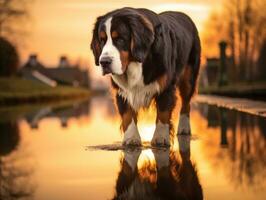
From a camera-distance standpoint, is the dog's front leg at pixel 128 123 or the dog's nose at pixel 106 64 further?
the dog's front leg at pixel 128 123

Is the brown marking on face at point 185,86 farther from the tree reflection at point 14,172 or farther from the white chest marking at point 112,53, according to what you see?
the white chest marking at point 112,53

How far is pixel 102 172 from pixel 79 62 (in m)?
108

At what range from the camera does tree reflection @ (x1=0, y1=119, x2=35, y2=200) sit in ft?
15.3

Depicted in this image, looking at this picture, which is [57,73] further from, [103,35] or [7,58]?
[103,35]

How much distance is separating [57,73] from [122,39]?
106 m

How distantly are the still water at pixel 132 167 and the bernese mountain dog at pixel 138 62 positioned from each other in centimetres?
40

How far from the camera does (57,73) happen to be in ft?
367

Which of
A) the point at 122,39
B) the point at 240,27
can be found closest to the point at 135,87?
the point at 122,39

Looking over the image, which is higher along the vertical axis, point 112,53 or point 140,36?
point 140,36

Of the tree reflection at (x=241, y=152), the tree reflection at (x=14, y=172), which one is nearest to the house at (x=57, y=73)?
the tree reflection at (x=241, y=152)

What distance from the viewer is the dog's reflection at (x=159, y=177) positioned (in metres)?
4.48

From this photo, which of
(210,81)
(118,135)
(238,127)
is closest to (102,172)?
(118,135)

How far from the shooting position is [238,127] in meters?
10.6

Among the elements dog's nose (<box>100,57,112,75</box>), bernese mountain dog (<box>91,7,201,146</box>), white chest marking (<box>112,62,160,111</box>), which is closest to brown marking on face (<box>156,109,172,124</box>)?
bernese mountain dog (<box>91,7,201,146</box>)
